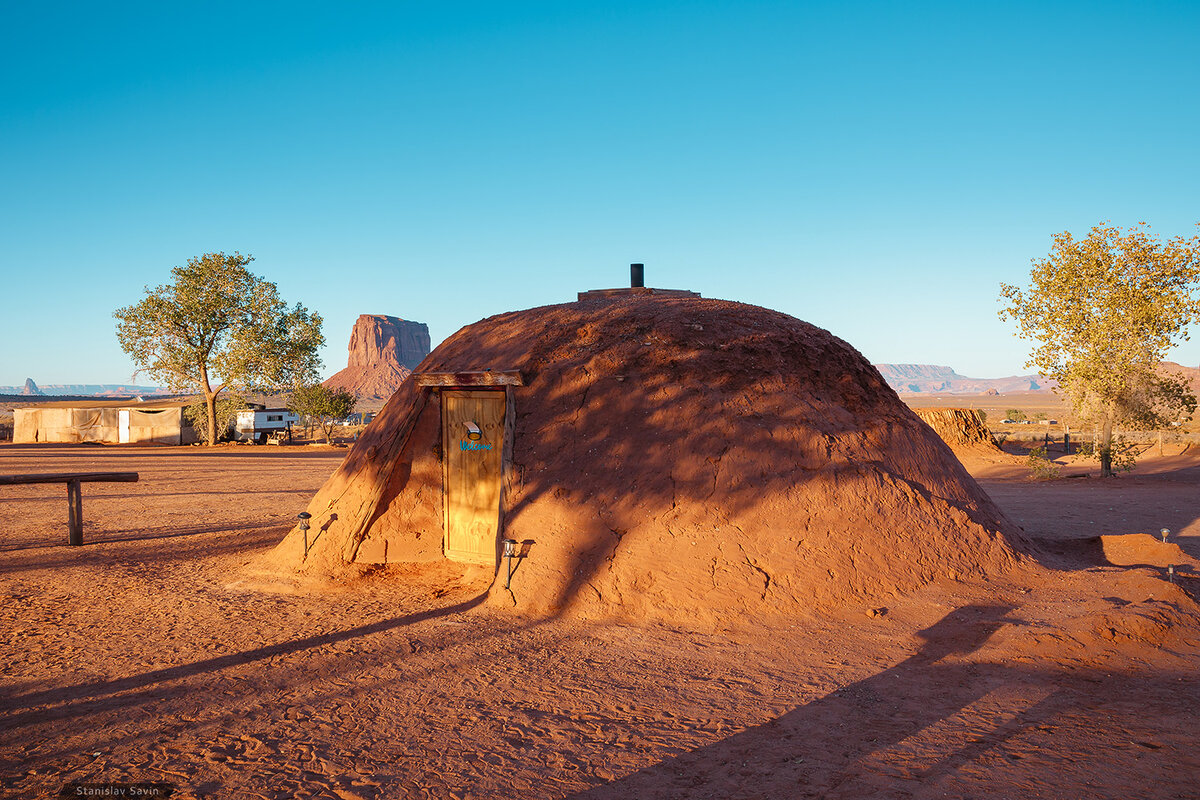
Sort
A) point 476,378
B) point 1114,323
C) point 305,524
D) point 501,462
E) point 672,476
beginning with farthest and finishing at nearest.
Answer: point 1114,323
point 305,524
point 476,378
point 501,462
point 672,476

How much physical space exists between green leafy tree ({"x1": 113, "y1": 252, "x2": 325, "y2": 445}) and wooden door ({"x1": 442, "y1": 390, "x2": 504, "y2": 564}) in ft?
89.4

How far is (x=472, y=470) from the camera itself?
845 cm

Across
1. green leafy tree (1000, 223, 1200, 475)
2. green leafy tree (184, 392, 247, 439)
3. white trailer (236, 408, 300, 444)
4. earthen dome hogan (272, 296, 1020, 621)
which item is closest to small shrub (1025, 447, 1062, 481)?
green leafy tree (1000, 223, 1200, 475)

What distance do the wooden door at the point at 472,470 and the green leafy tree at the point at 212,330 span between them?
27257 mm

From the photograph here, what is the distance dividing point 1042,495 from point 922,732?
1366 cm

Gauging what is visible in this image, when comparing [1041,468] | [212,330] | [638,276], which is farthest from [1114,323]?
[212,330]

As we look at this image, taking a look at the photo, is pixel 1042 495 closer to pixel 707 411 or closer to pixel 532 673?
pixel 707 411

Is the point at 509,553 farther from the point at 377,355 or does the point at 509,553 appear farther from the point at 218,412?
the point at 377,355

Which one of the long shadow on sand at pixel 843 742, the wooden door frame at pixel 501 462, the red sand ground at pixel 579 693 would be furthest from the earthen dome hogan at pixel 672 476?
the long shadow on sand at pixel 843 742

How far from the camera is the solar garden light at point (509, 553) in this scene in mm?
6914

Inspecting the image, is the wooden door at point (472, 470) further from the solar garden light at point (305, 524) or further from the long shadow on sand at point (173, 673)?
the solar garden light at point (305, 524)

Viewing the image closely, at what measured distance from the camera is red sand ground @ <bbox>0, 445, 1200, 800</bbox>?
12.9 ft

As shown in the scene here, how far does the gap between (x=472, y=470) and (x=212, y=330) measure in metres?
28.8

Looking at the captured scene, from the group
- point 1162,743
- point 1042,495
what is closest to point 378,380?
point 1042,495
